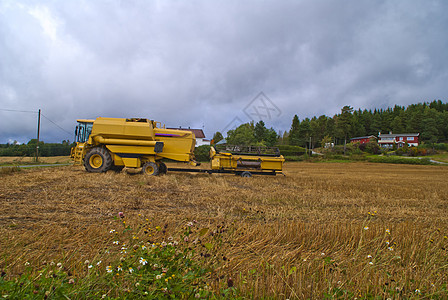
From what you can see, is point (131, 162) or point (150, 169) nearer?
point (131, 162)

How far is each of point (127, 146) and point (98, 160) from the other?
158cm

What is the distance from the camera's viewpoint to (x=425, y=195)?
8461 mm

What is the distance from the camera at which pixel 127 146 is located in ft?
40.3

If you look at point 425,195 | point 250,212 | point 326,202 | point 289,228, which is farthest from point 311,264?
point 425,195

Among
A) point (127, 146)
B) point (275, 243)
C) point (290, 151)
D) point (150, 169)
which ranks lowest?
point (275, 243)

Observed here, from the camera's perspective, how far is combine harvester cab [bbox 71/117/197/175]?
472 inches

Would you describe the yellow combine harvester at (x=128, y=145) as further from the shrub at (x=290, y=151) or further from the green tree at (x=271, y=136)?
the green tree at (x=271, y=136)

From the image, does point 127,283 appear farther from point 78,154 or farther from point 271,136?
point 271,136

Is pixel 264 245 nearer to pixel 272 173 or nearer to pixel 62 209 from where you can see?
pixel 62 209

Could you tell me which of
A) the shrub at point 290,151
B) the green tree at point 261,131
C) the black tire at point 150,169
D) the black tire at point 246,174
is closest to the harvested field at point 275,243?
the black tire at point 150,169

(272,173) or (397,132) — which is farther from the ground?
(397,132)

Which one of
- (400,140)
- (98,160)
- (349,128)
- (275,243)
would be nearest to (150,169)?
(98,160)

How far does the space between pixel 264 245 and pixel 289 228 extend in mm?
672

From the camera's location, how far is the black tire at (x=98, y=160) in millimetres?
11805
